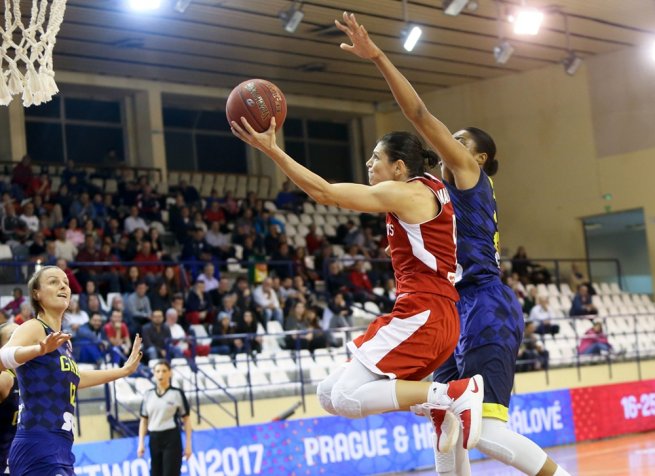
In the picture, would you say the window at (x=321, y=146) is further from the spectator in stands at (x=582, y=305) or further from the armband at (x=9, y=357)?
the armband at (x=9, y=357)

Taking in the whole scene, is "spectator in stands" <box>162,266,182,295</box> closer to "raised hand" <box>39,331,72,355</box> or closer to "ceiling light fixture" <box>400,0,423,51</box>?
"ceiling light fixture" <box>400,0,423,51</box>

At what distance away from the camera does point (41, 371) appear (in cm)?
513

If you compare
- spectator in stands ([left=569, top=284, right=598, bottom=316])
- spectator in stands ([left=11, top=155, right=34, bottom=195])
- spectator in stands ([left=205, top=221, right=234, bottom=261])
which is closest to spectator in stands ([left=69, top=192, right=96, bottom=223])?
spectator in stands ([left=11, top=155, right=34, bottom=195])

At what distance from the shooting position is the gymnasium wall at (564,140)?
21500 mm

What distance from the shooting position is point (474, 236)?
5.36 metres

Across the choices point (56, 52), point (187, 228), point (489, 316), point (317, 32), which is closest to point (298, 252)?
point (187, 228)

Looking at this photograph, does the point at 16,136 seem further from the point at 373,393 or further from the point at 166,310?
the point at 373,393

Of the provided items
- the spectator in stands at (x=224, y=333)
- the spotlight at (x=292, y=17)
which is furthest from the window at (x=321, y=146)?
the spectator in stands at (x=224, y=333)

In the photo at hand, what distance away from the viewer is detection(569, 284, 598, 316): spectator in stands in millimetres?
19047

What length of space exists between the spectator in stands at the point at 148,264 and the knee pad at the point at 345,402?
34.0 ft

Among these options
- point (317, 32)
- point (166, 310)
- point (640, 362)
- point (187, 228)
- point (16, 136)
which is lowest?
point (640, 362)

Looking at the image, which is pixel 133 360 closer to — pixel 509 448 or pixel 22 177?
pixel 509 448

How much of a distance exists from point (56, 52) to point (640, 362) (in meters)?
11.9

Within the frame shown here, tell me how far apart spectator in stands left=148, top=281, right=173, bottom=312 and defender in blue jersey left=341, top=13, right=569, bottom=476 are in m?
9.11
